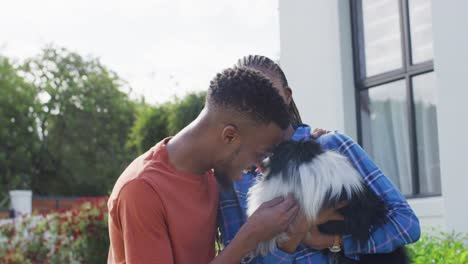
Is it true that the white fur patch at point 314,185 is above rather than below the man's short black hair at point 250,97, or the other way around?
below

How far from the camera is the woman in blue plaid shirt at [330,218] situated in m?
2.84

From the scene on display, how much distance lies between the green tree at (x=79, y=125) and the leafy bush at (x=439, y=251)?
33.3 metres

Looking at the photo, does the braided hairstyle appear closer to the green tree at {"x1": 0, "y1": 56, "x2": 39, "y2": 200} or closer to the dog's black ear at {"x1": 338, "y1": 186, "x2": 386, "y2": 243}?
the dog's black ear at {"x1": 338, "y1": 186, "x2": 386, "y2": 243}

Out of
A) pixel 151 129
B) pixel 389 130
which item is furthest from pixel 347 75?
pixel 151 129

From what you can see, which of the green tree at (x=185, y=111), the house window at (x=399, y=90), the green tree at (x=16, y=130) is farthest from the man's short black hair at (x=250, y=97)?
the green tree at (x=16, y=130)

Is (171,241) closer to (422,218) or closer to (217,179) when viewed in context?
(217,179)

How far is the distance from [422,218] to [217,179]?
13.7 feet

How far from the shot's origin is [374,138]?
7777mm

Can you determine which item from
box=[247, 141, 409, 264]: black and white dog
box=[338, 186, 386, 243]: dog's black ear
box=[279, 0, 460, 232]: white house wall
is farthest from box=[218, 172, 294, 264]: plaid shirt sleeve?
box=[279, 0, 460, 232]: white house wall

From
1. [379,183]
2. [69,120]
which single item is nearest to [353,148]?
[379,183]

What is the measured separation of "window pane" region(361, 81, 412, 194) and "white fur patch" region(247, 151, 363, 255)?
466cm

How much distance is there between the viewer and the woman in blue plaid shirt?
2.84 metres

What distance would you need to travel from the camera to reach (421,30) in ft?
23.6

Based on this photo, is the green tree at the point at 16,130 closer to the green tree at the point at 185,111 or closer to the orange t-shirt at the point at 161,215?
the green tree at the point at 185,111
